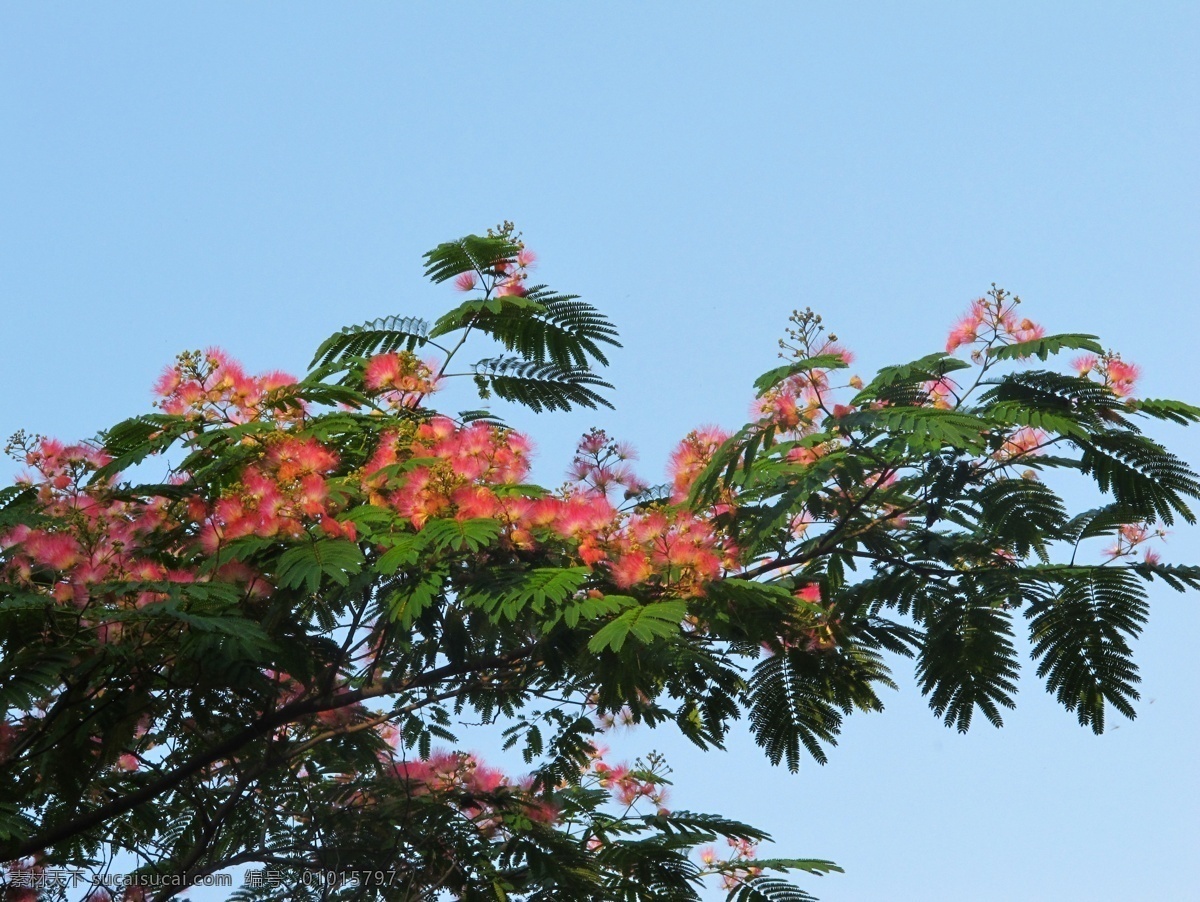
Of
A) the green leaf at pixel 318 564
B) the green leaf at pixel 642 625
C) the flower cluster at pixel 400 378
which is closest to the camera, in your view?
the green leaf at pixel 642 625

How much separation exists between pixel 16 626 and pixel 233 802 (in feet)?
3.94

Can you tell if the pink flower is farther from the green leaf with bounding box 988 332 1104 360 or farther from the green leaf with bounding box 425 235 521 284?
the green leaf with bounding box 425 235 521 284

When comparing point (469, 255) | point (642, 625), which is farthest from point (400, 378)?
point (642, 625)

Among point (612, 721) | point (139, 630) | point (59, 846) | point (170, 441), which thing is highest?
point (170, 441)

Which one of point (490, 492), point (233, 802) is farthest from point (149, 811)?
point (490, 492)

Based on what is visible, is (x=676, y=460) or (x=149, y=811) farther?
(x=149, y=811)

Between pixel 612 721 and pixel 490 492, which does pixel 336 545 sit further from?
pixel 612 721

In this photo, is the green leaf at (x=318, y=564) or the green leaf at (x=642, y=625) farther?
the green leaf at (x=318, y=564)

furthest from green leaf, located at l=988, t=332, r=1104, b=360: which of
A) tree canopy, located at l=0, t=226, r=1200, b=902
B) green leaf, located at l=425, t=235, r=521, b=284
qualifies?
green leaf, located at l=425, t=235, r=521, b=284

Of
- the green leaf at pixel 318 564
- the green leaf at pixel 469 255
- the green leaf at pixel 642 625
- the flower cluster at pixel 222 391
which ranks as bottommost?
the green leaf at pixel 642 625

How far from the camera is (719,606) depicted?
4973 millimetres

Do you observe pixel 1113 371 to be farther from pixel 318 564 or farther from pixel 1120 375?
pixel 318 564

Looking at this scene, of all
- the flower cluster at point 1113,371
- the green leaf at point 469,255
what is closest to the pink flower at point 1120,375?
the flower cluster at point 1113,371

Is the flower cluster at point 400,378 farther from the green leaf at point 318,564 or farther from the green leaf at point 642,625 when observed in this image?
the green leaf at point 642,625
